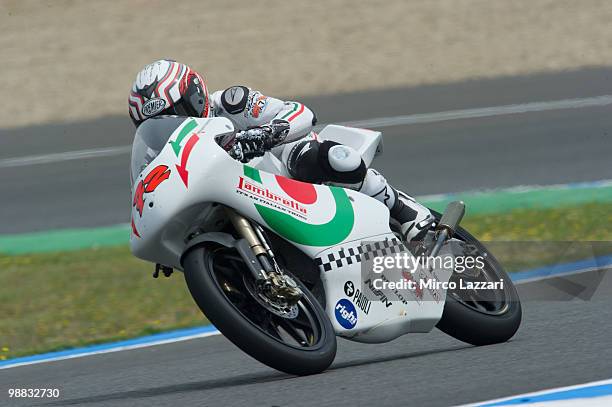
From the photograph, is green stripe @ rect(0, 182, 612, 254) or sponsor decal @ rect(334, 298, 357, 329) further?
green stripe @ rect(0, 182, 612, 254)

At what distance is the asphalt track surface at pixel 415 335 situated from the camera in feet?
14.3

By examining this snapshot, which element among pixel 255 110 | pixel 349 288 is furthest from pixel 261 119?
pixel 349 288

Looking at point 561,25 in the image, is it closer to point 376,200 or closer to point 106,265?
point 106,265

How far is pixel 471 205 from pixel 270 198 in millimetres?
4386

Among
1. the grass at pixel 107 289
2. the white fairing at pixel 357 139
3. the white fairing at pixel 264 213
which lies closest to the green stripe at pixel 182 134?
the white fairing at pixel 264 213

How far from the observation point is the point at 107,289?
7.79m

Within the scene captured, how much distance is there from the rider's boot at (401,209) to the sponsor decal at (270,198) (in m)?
0.60

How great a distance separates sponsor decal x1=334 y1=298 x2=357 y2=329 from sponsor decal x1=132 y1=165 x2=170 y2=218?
900 mm

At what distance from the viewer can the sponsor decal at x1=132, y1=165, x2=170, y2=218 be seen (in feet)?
15.2

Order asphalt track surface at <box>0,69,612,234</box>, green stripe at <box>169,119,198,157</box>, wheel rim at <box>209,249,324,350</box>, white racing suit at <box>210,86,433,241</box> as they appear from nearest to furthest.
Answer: wheel rim at <box>209,249,324,350</box>, green stripe at <box>169,119,198,157</box>, white racing suit at <box>210,86,433,241</box>, asphalt track surface at <box>0,69,612,234</box>

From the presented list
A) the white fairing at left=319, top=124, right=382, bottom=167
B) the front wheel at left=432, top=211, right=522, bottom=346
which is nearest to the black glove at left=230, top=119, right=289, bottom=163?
the white fairing at left=319, top=124, right=382, bottom=167

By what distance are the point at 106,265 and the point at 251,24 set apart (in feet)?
25.1

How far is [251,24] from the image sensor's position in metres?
15.4

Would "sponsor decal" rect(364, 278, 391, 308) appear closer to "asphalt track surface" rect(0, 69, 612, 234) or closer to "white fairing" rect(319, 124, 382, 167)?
"white fairing" rect(319, 124, 382, 167)
